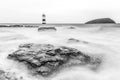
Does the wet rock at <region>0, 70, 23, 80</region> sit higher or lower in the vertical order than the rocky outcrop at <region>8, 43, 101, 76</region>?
lower

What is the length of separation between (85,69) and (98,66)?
417mm

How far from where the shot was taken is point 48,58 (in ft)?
14.1

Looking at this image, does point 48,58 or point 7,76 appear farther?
point 48,58

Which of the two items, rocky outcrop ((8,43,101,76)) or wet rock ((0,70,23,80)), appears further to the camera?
rocky outcrop ((8,43,101,76))

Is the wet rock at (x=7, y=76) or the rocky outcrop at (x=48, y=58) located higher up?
the rocky outcrop at (x=48, y=58)

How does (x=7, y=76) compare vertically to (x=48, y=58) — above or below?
below

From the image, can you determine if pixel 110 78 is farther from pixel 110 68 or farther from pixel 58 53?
pixel 58 53

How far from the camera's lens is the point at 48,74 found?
3896 mm

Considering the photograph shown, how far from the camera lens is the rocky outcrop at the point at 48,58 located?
405 cm

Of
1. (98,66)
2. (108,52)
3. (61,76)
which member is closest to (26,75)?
(61,76)

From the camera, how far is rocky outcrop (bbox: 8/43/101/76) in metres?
4.05

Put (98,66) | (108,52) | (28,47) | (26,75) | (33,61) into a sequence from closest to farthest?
(26,75) < (33,61) < (98,66) < (28,47) < (108,52)

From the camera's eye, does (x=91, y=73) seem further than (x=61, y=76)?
Yes

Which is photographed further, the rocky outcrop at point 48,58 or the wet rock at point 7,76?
the rocky outcrop at point 48,58
